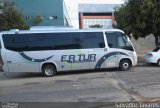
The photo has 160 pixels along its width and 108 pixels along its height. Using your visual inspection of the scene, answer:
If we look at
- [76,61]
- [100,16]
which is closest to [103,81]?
[76,61]

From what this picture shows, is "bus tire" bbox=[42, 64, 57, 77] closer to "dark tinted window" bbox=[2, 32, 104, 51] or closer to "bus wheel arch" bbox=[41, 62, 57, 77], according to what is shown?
"bus wheel arch" bbox=[41, 62, 57, 77]

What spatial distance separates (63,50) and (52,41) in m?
0.76

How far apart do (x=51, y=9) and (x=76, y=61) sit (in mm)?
37485

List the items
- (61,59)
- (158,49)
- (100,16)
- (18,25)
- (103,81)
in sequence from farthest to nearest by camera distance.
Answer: (100,16), (18,25), (158,49), (61,59), (103,81)

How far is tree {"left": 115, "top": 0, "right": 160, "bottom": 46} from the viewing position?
2667cm

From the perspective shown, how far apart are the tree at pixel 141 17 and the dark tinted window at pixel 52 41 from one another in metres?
5.68

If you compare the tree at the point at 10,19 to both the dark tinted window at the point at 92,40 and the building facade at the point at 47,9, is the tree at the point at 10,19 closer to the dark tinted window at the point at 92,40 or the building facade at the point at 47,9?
the dark tinted window at the point at 92,40

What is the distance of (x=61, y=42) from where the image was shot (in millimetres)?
21812

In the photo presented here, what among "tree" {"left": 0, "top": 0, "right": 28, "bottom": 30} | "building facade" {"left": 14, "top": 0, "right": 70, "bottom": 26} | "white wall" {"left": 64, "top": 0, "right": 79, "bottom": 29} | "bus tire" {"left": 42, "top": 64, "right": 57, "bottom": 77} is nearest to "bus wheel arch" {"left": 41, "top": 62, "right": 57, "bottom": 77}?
"bus tire" {"left": 42, "top": 64, "right": 57, "bottom": 77}

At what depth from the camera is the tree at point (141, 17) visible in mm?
26672

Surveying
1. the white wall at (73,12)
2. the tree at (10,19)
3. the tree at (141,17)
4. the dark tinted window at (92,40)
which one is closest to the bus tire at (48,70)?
the dark tinted window at (92,40)

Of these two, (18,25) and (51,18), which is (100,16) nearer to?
(51,18)

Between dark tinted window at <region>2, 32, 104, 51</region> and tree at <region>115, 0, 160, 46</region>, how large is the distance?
223 inches

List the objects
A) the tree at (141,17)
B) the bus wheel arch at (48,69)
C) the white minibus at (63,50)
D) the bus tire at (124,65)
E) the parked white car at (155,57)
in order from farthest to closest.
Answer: the tree at (141,17) < the parked white car at (155,57) < the bus tire at (124,65) < the bus wheel arch at (48,69) < the white minibus at (63,50)
